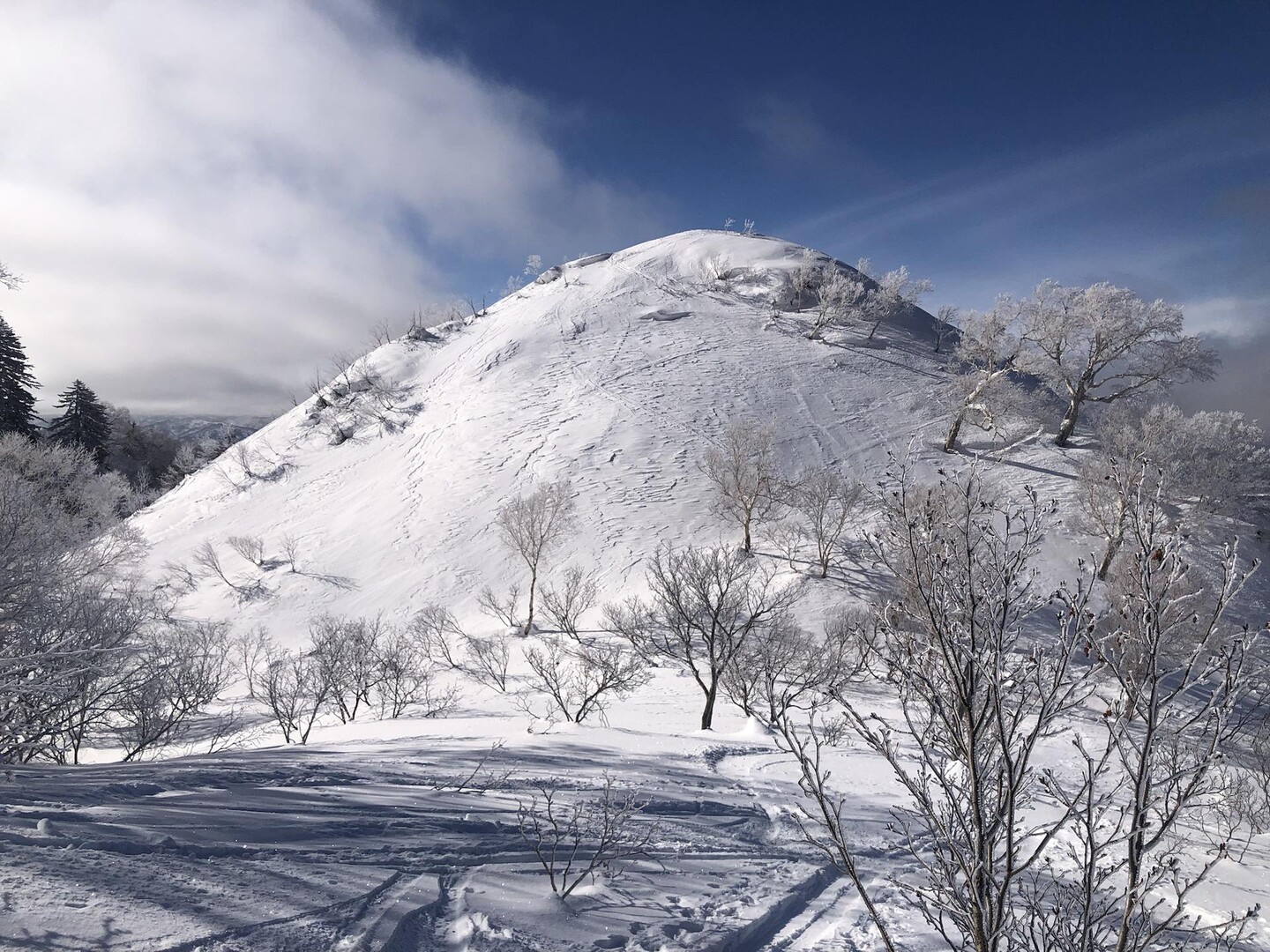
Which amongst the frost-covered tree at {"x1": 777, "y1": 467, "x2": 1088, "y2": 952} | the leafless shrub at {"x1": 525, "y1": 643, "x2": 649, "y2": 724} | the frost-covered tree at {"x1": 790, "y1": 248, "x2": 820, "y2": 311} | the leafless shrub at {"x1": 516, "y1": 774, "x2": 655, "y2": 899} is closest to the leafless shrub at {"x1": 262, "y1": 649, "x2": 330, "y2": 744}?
the leafless shrub at {"x1": 525, "y1": 643, "x2": 649, "y2": 724}

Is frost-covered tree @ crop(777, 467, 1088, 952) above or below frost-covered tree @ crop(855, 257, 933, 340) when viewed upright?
below

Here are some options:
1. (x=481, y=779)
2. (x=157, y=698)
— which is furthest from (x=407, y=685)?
(x=481, y=779)

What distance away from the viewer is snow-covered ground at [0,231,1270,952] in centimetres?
424

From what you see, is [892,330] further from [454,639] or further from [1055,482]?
[454,639]

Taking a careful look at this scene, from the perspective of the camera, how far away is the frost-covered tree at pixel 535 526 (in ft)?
79.0

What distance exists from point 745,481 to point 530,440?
51.5 feet

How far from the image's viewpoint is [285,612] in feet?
84.6

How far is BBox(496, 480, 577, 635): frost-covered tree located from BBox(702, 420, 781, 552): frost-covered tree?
769cm

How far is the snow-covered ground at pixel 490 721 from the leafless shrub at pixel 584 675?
80 centimetres

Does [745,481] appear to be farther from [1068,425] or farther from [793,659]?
[1068,425]

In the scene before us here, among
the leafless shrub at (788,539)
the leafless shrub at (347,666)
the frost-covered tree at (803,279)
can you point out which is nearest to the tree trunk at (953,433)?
the leafless shrub at (788,539)

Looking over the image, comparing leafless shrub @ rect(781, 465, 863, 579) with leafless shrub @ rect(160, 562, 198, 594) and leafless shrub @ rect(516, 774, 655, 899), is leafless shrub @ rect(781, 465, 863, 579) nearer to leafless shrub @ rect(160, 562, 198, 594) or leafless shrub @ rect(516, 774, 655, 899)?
leafless shrub @ rect(516, 774, 655, 899)

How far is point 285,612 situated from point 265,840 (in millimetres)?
24927

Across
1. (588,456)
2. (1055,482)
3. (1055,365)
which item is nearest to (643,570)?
(588,456)
